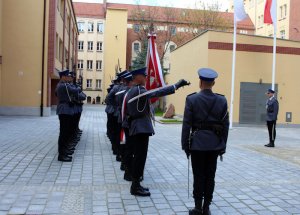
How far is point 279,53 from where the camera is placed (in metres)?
23.0

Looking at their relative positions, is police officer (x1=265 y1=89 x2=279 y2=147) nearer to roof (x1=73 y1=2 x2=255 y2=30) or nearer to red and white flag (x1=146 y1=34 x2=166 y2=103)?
red and white flag (x1=146 y1=34 x2=166 y2=103)

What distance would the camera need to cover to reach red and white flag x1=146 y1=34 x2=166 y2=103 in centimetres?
850

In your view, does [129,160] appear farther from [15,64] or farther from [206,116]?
[15,64]

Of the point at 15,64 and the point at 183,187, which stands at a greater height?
the point at 15,64

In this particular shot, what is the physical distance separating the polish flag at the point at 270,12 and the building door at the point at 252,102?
3.62 m

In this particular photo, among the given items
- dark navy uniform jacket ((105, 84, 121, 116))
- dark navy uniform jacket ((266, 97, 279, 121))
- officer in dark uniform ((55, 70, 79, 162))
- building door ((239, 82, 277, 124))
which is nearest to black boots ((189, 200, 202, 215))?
officer in dark uniform ((55, 70, 79, 162))

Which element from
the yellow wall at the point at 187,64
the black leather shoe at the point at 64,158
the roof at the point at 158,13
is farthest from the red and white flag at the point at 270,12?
the roof at the point at 158,13

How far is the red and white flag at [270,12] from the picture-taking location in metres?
20.7

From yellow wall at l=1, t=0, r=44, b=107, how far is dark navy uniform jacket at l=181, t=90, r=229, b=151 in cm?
2003

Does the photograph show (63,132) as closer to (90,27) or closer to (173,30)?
(173,30)

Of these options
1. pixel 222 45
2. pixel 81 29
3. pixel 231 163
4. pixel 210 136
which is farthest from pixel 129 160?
pixel 81 29

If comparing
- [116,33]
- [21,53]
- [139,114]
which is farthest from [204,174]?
[116,33]

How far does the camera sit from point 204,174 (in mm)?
5340

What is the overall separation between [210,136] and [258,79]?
719 inches
